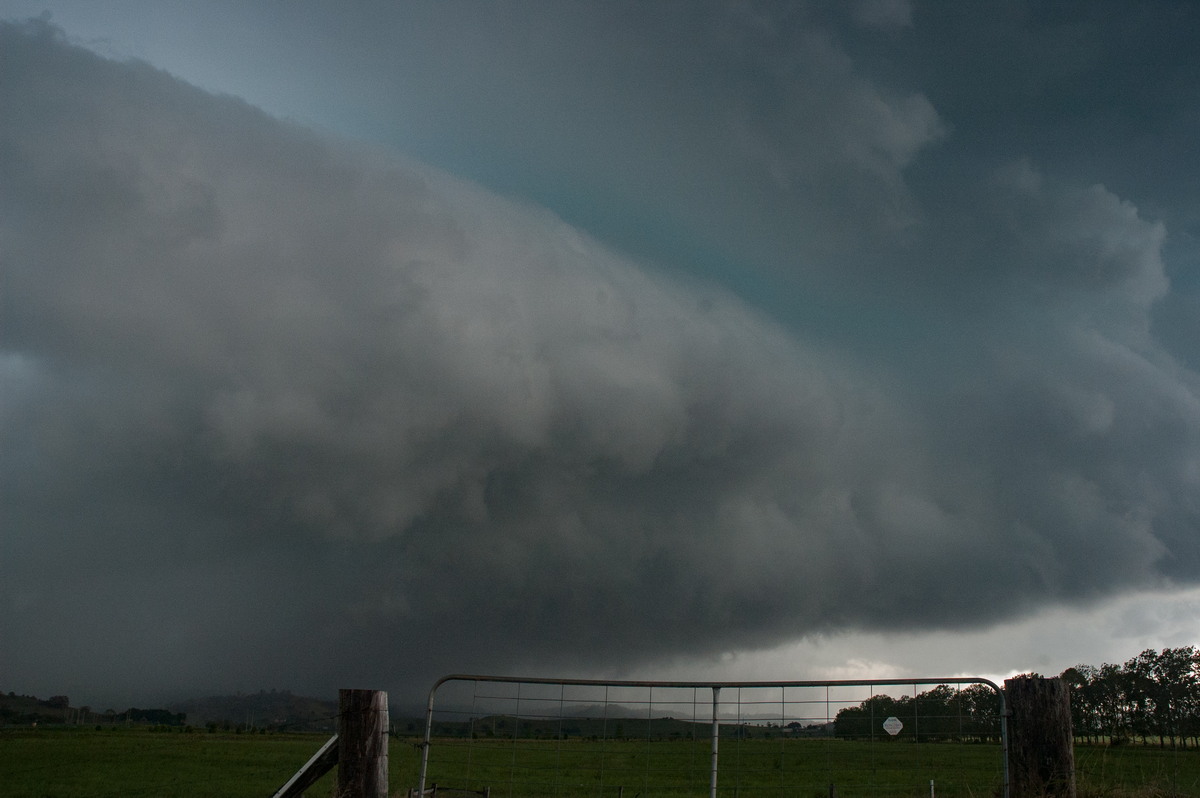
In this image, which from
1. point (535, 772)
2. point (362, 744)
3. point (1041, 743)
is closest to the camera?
point (362, 744)

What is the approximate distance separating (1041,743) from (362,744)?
781 cm

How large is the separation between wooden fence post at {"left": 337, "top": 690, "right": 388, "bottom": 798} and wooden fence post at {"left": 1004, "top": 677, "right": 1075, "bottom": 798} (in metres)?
7.28

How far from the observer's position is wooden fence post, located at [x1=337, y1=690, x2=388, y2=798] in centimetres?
877

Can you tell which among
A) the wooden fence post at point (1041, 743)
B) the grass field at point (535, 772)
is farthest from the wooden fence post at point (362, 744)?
the grass field at point (535, 772)

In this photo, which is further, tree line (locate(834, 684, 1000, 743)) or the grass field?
the grass field

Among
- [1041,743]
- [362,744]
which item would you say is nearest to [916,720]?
[1041,743]

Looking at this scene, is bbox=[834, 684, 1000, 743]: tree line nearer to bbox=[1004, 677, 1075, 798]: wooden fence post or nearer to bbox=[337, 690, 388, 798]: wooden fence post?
bbox=[1004, 677, 1075, 798]: wooden fence post

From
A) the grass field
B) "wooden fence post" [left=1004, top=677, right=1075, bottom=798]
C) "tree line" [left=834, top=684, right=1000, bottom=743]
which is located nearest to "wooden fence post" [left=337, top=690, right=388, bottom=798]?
"tree line" [left=834, top=684, right=1000, bottom=743]

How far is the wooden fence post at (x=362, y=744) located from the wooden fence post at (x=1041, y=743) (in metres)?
7.28

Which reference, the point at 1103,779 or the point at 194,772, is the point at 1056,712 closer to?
the point at 1103,779

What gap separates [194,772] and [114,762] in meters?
12.7

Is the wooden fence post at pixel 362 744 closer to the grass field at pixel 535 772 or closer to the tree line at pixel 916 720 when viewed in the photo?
the tree line at pixel 916 720

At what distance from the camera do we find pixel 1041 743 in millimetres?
9891

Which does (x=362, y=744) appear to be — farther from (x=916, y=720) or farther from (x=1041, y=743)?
(x=1041, y=743)
